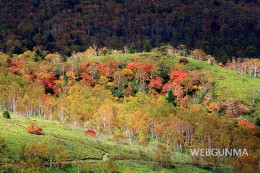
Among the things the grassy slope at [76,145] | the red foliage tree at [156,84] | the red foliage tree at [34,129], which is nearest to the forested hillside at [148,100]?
the red foliage tree at [34,129]

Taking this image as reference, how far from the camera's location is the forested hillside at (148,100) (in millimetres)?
120562

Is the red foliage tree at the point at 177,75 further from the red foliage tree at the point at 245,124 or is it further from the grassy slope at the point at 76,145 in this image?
the grassy slope at the point at 76,145

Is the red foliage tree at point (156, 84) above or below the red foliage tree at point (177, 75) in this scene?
below

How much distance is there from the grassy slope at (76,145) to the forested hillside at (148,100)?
291cm

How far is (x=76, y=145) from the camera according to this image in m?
105

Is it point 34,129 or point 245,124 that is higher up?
point 34,129

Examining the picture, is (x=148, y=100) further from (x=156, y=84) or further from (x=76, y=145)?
(x=76, y=145)

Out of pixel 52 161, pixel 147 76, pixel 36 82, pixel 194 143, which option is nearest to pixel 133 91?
pixel 147 76

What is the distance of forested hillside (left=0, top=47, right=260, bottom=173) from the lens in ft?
396

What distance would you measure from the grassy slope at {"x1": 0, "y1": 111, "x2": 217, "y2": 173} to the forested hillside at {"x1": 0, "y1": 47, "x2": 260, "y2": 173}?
2.91 meters

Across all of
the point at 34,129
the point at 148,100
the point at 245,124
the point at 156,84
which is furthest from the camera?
the point at 156,84

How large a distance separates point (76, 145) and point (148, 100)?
1947 inches

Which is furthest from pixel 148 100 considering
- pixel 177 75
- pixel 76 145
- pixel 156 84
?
pixel 76 145

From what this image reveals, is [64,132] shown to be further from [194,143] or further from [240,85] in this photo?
[240,85]
